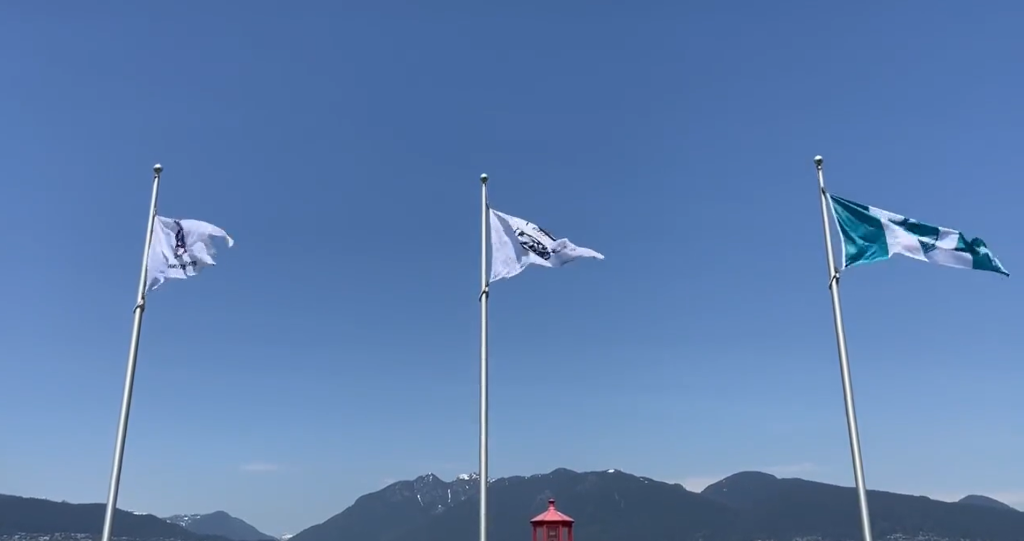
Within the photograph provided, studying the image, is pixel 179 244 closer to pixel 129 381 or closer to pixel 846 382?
pixel 129 381

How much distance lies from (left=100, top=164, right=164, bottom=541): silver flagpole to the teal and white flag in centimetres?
2403

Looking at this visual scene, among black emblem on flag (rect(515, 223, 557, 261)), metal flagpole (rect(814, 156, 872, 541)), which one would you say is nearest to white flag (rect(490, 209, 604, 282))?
black emblem on flag (rect(515, 223, 557, 261))

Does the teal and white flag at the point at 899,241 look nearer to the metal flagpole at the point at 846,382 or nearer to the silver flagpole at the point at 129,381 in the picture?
the metal flagpole at the point at 846,382

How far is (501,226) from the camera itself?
96.4 ft

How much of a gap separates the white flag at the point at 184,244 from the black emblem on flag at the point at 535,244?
10.6 metres

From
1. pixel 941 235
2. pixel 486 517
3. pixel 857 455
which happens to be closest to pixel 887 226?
pixel 941 235

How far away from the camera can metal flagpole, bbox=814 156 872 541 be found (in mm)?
22812

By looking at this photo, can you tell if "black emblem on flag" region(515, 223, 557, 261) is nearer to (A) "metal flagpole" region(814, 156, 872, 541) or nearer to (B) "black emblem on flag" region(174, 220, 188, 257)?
(A) "metal flagpole" region(814, 156, 872, 541)

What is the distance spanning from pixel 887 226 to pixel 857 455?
801cm

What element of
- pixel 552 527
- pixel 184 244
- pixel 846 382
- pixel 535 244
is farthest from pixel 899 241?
pixel 184 244

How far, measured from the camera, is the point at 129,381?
86.4 feet

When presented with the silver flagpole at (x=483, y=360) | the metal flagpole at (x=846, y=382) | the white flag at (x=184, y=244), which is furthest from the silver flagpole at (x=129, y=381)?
the metal flagpole at (x=846, y=382)

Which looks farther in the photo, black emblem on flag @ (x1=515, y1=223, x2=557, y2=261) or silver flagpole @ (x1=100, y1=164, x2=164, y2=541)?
black emblem on flag @ (x1=515, y1=223, x2=557, y2=261)

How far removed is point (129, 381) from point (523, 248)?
14.2 m
